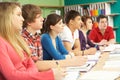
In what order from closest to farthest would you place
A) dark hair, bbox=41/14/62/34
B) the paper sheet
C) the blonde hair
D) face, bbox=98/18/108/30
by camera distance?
the blonde hair
the paper sheet
dark hair, bbox=41/14/62/34
face, bbox=98/18/108/30

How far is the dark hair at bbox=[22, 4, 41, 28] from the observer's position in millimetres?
1965

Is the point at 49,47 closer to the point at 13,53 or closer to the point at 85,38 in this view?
the point at 13,53

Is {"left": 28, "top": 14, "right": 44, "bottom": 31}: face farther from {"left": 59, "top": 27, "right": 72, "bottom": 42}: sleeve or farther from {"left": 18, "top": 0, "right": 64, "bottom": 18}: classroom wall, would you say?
{"left": 18, "top": 0, "right": 64, "bottom": 18}: classroom wall

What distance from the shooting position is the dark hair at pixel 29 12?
1.96 metres

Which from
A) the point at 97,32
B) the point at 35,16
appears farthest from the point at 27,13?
the point at 97,32

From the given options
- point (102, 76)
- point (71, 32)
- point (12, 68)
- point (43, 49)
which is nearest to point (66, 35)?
point (71, 32)

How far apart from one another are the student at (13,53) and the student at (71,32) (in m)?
1.49

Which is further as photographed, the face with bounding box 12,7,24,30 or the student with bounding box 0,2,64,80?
the face with bounding box 12,7,24,30

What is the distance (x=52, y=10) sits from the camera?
6.93 meters

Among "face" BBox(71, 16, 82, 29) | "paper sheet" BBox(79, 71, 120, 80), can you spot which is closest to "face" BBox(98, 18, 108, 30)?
"face" BBox(71, 16, 82, 29)

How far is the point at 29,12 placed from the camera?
6.47 feet

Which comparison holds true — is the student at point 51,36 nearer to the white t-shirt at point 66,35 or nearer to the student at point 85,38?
the white t-shirt at point 66,35

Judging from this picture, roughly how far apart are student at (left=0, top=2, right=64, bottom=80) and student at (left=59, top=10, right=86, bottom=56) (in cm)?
149

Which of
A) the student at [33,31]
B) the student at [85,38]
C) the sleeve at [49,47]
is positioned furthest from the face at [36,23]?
the student at [85,38]
